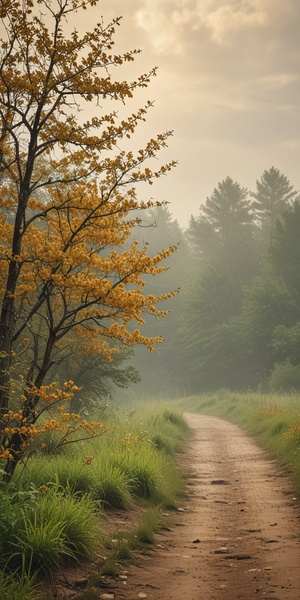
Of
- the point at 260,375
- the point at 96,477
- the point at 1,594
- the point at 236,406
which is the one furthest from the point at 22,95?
the point at 260,375

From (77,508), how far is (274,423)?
11042 mm

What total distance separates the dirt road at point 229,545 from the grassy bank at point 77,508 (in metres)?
0.39

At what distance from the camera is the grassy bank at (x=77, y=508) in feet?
17.7

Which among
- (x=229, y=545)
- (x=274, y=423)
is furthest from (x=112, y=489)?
(x=274, y=423)

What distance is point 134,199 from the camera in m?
7.54

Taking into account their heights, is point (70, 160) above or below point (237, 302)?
below

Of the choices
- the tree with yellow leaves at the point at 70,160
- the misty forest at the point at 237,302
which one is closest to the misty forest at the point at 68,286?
the tree with yellow leaves at the point at 70,160

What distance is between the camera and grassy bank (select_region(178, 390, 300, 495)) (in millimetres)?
12477

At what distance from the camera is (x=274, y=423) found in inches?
654

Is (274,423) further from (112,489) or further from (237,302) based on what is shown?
(237,302)

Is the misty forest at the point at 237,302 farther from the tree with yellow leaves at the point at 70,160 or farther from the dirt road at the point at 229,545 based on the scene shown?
the tree with yellow leaves at the point at 70,160

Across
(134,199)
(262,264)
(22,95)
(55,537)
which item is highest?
(262,264)

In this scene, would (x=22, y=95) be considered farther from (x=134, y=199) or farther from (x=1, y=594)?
(x=1, y=594)

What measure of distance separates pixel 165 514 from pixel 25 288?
13.3 feet
